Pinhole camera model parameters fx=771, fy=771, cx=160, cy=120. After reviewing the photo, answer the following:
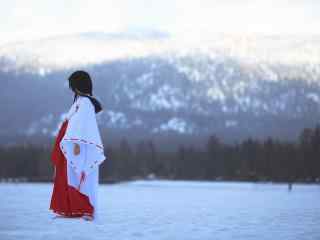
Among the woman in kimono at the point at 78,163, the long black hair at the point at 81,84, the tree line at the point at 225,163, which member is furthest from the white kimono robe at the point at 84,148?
the tree line at the point at 225,163

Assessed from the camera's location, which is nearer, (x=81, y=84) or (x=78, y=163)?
(x=78, y=163)

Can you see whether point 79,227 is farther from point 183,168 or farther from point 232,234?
point 183,168

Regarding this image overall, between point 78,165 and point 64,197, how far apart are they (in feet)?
1.52

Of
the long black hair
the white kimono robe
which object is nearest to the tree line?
the long black hair

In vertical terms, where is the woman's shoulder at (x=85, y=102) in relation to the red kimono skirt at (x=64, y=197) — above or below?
above

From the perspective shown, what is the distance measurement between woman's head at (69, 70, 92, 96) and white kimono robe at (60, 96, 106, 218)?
7.3 inches

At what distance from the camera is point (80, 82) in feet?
32.0

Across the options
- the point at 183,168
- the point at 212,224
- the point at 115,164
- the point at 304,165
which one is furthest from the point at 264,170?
the point at 212,224

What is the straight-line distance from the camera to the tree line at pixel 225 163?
504 ft

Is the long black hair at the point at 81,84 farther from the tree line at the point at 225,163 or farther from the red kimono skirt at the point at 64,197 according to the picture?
the tree line at the point at 225,163

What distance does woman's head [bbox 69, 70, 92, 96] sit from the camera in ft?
32.0

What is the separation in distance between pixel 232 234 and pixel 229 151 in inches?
6494

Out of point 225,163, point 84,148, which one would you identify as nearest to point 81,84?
point 84,148

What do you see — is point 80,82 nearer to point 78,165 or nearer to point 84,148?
point 84,148
